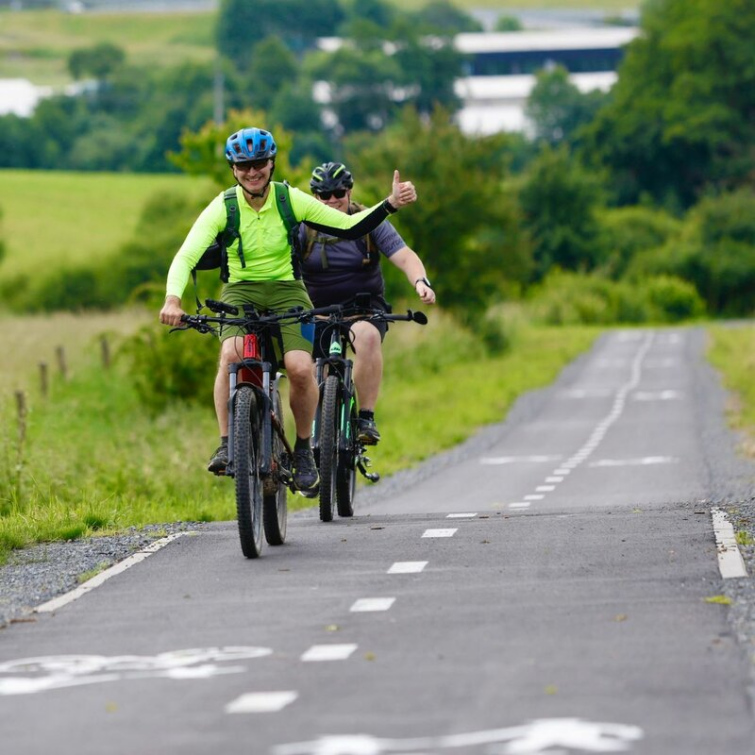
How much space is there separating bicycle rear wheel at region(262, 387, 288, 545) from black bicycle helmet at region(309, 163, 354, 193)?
81.6 inches

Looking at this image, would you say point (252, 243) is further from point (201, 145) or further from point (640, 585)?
point (201, 145)

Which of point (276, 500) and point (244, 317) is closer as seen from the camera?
point (244, 317)

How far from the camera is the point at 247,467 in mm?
9281

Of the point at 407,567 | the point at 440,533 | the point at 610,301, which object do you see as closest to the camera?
the point at 407,567

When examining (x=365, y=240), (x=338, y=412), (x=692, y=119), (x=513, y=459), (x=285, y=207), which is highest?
(x=692, y=119)

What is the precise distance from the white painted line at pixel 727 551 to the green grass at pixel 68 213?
68891 mm

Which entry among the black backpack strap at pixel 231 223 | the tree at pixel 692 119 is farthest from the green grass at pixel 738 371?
the tree at pixel 692 119

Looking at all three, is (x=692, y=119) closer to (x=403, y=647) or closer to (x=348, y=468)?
(x=348, y=468)

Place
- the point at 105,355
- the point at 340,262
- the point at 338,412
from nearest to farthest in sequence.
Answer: the point at 338,412, the point at 340,262, the point at 105,355

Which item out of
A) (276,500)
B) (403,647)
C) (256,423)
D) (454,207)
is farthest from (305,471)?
(454,207)

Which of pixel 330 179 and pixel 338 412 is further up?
pixel 330 179

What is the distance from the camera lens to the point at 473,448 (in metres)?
24.7

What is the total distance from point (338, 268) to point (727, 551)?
3.60 m

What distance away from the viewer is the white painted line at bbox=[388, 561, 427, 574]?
29.2 feet
